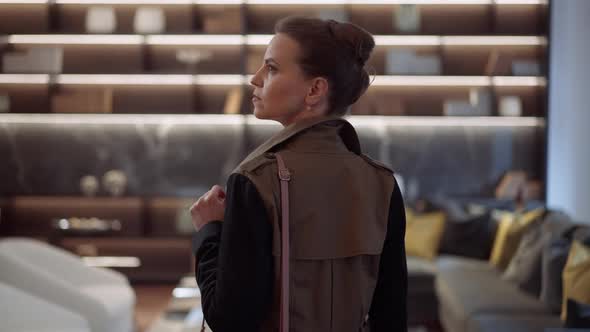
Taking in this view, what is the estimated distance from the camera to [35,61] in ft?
18.5

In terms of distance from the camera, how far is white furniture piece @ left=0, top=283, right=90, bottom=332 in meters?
2.64

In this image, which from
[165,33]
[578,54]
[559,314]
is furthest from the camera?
[165,33]

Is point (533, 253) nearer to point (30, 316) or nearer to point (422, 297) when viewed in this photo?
point (422, 297)

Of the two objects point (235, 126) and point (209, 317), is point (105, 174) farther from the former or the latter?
point (209, 317)

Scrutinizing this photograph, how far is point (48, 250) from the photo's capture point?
12.1 ft

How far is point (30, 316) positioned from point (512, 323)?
182 cm

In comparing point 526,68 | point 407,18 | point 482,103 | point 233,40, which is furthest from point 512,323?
point 233,40

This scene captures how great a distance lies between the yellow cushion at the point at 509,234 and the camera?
3.93 metres

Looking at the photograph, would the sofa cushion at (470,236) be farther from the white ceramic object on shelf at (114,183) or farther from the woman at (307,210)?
the woman at (307,210)

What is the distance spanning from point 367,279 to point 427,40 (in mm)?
4880

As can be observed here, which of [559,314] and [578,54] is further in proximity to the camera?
[578,54]

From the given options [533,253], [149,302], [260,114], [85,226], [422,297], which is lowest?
[149,302]

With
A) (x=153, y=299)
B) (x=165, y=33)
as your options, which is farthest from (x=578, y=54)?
(x=153, y=299)

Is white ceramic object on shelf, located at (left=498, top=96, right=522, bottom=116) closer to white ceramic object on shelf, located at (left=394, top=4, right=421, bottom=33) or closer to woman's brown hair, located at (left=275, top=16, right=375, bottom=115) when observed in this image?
white ceramic object on shelf, located at (left=394, top=4, right=421, bottom=33)
